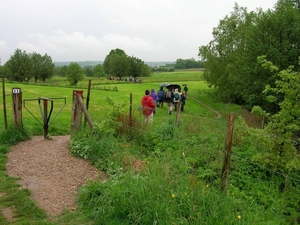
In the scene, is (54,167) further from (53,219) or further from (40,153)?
(53,219)

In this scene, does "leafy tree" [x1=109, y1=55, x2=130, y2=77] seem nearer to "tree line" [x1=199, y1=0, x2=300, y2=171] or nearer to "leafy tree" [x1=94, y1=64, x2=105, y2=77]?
"leafy tree" [x1=94, y1=64, x2=105, y2=77]

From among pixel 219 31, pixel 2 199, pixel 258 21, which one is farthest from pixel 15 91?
pixel 219 31

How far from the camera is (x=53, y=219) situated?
4.51m

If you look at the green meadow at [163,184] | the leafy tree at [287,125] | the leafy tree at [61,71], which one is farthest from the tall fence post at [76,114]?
the leafy tree at [61,71]

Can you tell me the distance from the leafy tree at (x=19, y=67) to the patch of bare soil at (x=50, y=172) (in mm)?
57530

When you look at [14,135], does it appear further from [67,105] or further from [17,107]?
[67,105]

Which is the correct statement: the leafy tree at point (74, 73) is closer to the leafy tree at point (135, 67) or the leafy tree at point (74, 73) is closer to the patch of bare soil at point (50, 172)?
the leafy tree at point (135, 67)

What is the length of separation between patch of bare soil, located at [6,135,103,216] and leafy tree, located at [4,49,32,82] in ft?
189

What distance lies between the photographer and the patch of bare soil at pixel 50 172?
5160 mm

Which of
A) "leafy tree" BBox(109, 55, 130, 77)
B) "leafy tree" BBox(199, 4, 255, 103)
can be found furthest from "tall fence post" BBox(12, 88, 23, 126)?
"leafy tree" BBox(109, 55, 130, 77)

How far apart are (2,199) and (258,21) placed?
2224 centimetres

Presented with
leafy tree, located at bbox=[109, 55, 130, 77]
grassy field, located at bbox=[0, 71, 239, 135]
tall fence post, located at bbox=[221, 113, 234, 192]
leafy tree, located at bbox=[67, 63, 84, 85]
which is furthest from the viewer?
leafy tree, located at bbox=[109, 55, 130, 77]

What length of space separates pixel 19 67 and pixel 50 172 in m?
60.4

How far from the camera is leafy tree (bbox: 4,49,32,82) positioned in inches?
2366
